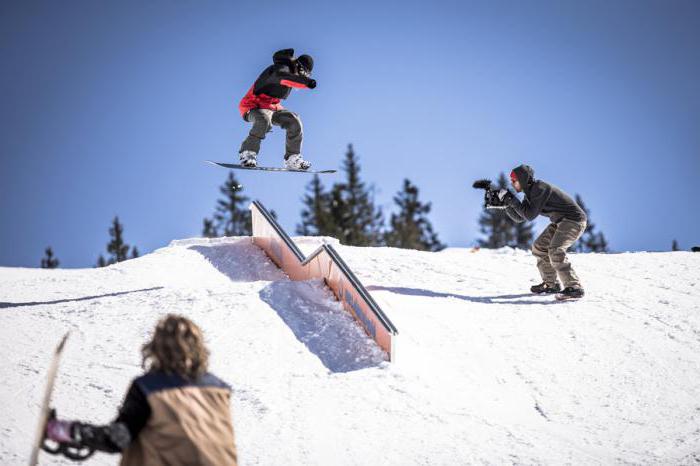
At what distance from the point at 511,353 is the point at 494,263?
4270mm

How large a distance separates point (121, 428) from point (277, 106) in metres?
7.83

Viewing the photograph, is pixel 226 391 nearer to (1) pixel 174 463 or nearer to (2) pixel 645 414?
(1) pixel 174 463

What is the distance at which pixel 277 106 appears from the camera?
32.1 ft

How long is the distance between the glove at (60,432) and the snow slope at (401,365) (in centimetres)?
180

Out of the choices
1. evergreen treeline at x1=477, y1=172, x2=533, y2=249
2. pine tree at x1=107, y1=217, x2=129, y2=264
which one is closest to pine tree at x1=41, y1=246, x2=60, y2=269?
pine tree at x1=107, y1=217, x2=129, y2=264

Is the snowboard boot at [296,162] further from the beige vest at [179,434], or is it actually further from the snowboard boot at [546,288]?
the beige vest at [179,434]

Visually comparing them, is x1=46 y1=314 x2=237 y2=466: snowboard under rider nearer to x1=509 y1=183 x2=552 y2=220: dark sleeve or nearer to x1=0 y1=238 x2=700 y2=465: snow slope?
x1=0 y1=238 x2=700 y2=465: snow slope

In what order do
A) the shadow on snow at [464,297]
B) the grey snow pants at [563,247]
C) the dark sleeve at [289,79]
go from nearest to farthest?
1. the shadow on snow at [464,297]
2. the grey snow pants at [563,247]
3. the dark sleeve at [289,79]

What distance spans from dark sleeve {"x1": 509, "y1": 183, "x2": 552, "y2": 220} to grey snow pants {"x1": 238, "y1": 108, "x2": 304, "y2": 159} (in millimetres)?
3551

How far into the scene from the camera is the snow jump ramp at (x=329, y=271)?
6.02 metres

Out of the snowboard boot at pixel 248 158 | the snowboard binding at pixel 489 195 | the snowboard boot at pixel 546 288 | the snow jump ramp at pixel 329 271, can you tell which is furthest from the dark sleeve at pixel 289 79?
the snowboard boot at pixel 546 288

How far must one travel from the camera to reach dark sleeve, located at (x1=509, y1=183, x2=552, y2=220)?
835 centimetres

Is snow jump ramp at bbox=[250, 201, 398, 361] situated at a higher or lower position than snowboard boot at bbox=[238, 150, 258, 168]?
lower

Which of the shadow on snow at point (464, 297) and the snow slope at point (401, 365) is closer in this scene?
the snow slope at point (401, 365)
